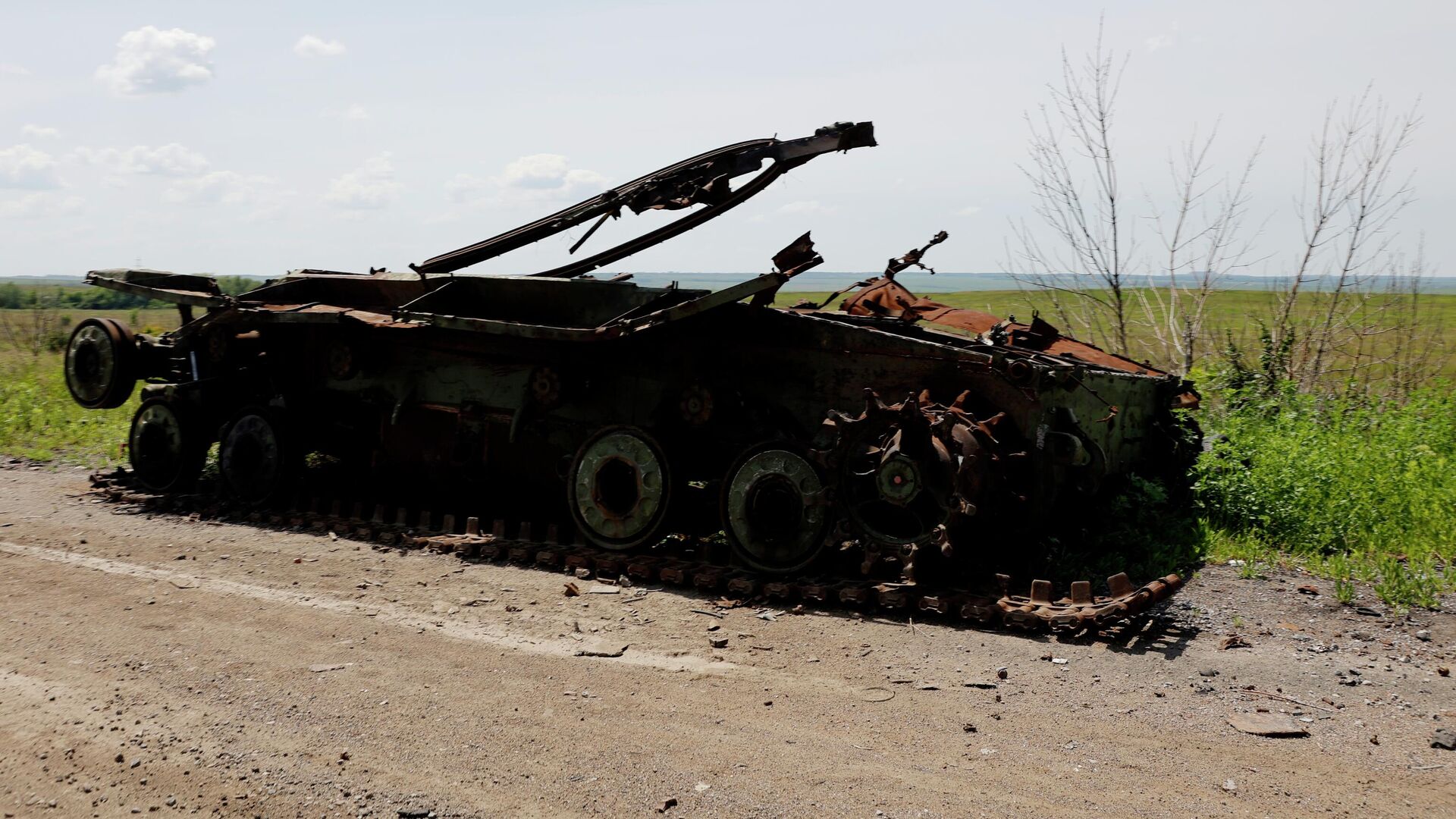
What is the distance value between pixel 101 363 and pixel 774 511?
744 cm

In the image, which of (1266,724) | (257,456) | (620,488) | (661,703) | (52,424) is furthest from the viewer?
(52,424)

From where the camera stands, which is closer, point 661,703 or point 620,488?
point 661,703

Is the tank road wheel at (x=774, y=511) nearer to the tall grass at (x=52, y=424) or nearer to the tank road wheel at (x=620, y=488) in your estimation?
the tank road wheel at (x=620, y=488)

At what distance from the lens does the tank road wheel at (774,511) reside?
8844 mm

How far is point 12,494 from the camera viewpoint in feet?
42.1

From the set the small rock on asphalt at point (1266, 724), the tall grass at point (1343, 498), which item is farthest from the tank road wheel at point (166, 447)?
the small rock on asphalt at point (1266, 724)

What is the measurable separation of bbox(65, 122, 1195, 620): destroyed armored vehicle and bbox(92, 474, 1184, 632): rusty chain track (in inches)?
2.7

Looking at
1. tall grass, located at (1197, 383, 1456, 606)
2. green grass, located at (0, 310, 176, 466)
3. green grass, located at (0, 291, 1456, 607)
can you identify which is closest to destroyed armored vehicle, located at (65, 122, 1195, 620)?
green grass, located at (0, 291, 1456, 607)

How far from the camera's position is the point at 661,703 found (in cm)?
646

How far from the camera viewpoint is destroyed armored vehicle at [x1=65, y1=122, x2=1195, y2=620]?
8617 mm

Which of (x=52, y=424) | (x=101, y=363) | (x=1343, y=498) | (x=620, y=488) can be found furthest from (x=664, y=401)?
(x=52, y=424)

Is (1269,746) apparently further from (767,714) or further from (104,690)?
(104,690)

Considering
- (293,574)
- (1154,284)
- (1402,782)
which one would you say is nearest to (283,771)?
(293,574)

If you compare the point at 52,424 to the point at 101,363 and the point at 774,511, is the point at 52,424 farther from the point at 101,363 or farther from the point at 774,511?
the point at 774,511
